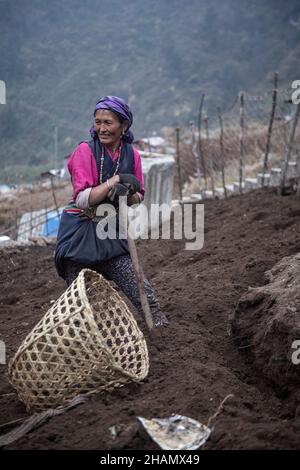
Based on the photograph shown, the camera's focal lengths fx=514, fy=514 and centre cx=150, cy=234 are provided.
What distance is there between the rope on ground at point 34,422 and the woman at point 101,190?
31.2 inches

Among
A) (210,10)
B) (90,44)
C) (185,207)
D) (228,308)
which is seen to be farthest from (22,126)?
(228,308)

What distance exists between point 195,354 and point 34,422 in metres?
1.05

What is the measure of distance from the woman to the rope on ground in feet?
2.60

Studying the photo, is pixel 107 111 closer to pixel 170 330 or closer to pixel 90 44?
pixel 170 330

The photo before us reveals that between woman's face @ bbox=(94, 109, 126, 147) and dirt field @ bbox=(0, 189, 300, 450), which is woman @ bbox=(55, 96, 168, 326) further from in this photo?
dirt field @ bbox=(0, 189, 300, 450)

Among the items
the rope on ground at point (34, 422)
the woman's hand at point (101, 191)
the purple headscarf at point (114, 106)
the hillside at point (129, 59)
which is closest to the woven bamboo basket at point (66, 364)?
the rope on ground at point (34, 422)

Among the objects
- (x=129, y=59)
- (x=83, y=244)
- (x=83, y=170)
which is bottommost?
(x=83, y=244)

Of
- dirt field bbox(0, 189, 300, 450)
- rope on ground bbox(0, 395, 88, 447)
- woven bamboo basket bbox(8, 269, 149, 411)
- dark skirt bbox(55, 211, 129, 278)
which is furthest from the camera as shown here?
dark skirt bbox(55, 211, 129, 278)

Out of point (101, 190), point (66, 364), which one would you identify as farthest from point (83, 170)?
point (66, 364)

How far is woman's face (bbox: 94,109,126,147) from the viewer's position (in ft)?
9.64

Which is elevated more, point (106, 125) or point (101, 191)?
point (106, 125)

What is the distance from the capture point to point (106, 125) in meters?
2.95

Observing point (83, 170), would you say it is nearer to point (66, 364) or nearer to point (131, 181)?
point (131, 181)

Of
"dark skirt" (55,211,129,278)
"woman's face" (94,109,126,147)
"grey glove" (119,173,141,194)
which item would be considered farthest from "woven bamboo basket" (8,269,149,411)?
"woman's face" (94,109,126,147)
